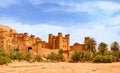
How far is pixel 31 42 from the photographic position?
90750mm

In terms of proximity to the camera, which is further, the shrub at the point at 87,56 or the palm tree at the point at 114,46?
the palm tree at the point at 114,46

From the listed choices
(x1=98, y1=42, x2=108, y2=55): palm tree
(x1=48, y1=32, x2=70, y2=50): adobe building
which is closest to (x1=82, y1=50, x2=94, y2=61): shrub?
(x1=98, y1=42, x2=108, y2=55): palm tree

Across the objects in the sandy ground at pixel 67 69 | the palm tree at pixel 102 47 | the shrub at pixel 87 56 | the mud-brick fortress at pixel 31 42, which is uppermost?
the mud-brick fortress at pixel 31 42

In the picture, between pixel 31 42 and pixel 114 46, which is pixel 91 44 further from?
pixel 31 42

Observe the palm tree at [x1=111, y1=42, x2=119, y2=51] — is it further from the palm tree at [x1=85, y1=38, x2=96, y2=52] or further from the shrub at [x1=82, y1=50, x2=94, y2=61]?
the shrub at [x1=82, y1=50, x2=94, y2=61]

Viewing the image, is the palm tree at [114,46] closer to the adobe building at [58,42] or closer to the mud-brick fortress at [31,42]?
the mud-brick fortress at [31,42]

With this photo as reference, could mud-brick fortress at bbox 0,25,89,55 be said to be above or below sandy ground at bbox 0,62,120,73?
above

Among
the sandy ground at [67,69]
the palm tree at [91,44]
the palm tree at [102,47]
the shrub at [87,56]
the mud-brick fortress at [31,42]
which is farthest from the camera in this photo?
the mud-brick fortress at [31,42]

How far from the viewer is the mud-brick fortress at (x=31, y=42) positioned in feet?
268

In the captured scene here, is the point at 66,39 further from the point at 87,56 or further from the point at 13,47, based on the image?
the point at 87,56

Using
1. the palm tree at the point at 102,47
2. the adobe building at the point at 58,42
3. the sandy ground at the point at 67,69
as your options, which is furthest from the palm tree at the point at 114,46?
the sandy ground at the point at 67,69

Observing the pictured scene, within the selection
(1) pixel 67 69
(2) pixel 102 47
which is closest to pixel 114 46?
(2) pixel 102 47

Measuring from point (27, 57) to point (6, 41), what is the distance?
665 inches

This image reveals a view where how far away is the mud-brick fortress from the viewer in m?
81.6
